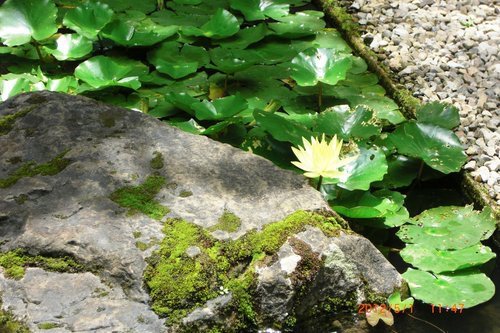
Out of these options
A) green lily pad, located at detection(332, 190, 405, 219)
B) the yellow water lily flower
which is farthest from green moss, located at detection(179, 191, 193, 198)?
green lily pad, located at detection(332, 190, 405, 219)

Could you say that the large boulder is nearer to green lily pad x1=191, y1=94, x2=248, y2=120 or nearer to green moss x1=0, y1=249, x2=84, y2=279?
green moss x1=0, y1=249, x2=84, y2=279

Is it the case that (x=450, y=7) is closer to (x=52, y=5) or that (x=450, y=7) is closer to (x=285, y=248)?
(x=52, y=5)

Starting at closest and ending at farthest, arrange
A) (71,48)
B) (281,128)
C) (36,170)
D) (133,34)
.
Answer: (36,170) → (281,128) → (71,48) → (133,34)

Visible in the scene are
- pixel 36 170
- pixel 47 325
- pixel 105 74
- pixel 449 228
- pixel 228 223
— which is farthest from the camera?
pixel 105 74

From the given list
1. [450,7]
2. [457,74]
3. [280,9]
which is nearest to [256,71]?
[280,9]

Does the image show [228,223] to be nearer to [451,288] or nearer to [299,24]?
[451,288]

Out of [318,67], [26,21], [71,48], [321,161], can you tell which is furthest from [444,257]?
[26,21]

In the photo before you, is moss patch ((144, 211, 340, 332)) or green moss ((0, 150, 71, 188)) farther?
green moss ((0, 150, 71, 188))
